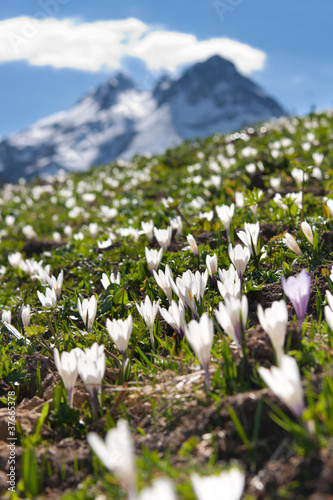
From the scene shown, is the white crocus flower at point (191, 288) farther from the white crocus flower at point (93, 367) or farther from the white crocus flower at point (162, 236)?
→ the white crocus flower at point (162, 236)

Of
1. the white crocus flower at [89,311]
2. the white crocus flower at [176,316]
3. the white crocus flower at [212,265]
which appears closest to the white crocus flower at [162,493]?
the white crocus flower at [176,316]

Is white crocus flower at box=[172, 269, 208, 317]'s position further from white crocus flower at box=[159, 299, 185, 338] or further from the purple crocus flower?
the purple crocus flower

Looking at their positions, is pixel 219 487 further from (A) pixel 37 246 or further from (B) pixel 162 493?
(A) pixel 37 246

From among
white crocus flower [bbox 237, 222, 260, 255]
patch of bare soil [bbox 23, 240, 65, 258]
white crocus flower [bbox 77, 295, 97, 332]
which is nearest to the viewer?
white crocus flower [bbox 77, 295, 97, 332]

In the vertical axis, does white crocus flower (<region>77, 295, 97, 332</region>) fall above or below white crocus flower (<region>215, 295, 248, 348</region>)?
above

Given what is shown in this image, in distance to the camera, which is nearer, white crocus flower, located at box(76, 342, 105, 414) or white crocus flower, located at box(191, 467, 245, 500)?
white crocus flower, located at box(191, 467, 245, 500)

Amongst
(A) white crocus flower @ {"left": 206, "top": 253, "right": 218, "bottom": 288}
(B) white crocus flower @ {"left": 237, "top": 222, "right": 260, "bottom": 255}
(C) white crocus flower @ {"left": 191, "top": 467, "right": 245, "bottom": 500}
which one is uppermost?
(B) white crocus flower @ {"left": 237, "top": 222, "right": 260, "bottom": 255}

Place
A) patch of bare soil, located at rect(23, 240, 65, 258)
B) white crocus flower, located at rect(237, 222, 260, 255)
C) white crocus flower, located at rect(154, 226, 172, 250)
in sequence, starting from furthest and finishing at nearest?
patch of bare soil, located at rect(23, 240, 65, 258), white crocus flower, located at rect(154, 226, 172, 250), white crocus flower, located at rect(237, 222, 260, 255)

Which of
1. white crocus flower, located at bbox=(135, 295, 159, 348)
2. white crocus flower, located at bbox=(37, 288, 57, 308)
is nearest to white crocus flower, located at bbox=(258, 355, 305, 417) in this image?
white crocus flower, located at bbox=(135, 295, 159, 348)

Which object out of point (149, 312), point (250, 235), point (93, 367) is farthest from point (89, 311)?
point (250, 235)

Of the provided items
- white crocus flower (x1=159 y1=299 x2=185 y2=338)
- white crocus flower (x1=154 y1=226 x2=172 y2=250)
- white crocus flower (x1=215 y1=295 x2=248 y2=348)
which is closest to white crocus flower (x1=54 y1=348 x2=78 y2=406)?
white crocus flower (x1=159 y1=299 x2=185 y2=338)
